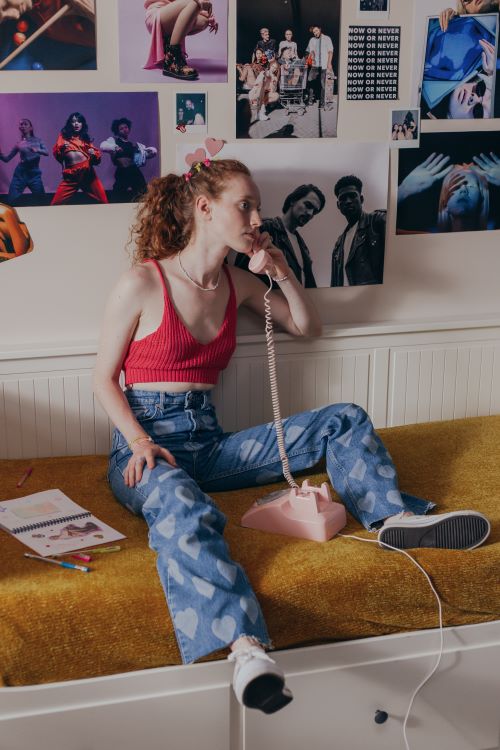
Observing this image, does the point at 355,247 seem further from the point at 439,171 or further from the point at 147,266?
the point at 147,266

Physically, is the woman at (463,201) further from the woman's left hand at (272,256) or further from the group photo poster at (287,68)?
the woman's left hand at (272,256)

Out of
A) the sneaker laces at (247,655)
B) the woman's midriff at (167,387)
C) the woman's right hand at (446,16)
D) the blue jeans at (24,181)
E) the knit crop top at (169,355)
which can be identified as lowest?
the sneaker laces at (247,655)

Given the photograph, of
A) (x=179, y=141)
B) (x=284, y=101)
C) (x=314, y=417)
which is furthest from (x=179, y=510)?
(x=284, y=101)

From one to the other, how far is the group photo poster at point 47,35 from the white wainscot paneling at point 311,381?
70 cm

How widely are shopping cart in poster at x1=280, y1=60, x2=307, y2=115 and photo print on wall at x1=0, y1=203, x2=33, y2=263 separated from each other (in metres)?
0.76

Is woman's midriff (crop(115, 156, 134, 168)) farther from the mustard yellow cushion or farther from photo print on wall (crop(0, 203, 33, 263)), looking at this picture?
the mustard yellow cushion

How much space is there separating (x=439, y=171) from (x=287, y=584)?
1374mm

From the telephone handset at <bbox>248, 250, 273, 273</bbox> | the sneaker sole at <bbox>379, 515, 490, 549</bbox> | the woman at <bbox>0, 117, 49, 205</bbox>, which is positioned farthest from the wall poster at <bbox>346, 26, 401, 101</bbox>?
the sneaker sole at <bbox>379, 515, 490, 549</bbox>

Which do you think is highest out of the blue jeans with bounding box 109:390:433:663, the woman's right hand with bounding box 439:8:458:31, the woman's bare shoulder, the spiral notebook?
the woman's right hand with bounding box 439:8:458:31

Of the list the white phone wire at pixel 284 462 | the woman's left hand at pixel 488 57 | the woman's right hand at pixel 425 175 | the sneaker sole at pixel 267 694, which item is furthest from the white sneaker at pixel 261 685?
the woman's left hand at pixel 488 57

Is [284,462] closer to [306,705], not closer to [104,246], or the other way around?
[306,705]

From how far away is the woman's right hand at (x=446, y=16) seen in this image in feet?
8.18

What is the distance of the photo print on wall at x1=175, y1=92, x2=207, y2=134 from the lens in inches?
92.0

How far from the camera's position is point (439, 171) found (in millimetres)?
2602
